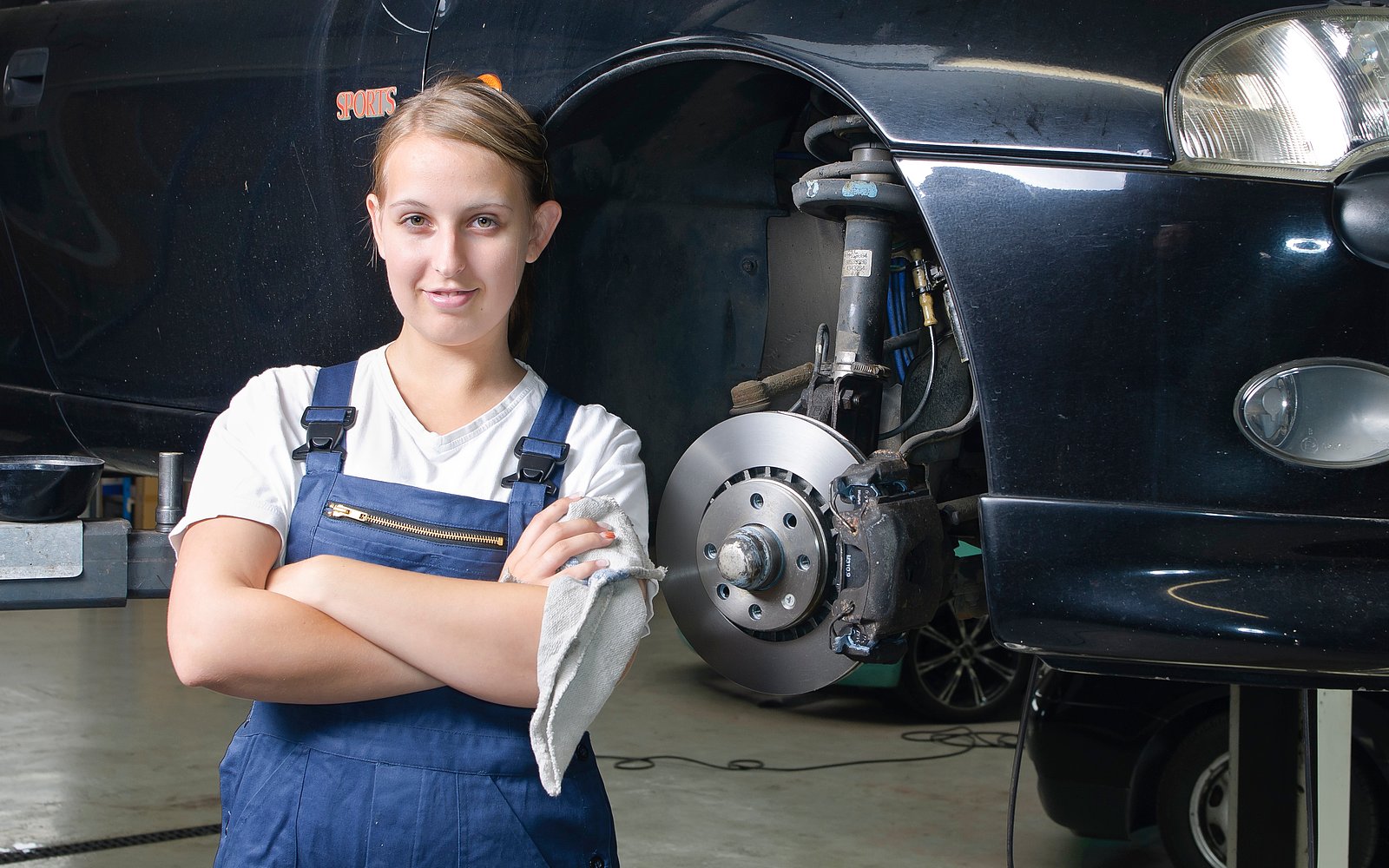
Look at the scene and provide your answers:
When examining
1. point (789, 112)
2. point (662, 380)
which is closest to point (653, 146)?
point (789, 112)

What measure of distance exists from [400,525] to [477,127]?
1.27 feet

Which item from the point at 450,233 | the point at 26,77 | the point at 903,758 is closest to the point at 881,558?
the point at 450,233

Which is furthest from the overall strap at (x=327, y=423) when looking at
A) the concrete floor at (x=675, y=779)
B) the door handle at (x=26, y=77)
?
the concrete floor at (x=675, y=779)

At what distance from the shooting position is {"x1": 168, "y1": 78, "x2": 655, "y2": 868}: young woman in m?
1.12

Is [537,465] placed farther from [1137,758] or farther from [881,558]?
[1137,758]

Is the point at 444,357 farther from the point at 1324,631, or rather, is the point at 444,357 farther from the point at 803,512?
the point at 1324,631

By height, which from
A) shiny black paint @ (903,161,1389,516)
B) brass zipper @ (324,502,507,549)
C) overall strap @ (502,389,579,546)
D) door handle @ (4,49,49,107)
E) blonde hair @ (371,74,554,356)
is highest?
door handle @ (4,49,49,107)

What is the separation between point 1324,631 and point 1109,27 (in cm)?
56

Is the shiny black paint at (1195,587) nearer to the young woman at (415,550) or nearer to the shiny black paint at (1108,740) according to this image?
the young woman at (415,550)

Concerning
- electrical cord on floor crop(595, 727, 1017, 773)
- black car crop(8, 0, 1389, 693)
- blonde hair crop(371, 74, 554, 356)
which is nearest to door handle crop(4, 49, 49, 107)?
black car crop(8, 0, 1389, 693)

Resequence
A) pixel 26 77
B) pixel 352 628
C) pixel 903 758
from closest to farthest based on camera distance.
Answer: pixel 352 628
pixel 26 77
pixel 903 758

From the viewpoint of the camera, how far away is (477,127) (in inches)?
49.5

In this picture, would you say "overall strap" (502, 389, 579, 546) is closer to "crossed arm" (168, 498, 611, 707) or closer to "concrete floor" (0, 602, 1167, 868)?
"crossed arm" (168, 498, 611, 707)

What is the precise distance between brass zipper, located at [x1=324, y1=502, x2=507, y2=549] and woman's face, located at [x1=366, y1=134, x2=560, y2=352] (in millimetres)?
180
